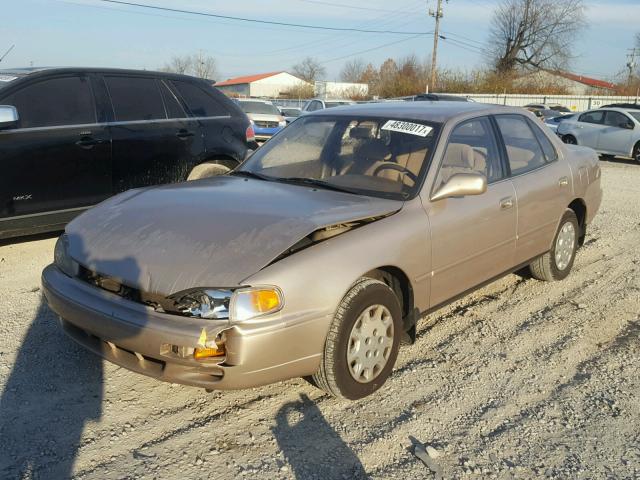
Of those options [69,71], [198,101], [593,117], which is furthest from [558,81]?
[69,71]

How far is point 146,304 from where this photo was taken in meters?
2.97

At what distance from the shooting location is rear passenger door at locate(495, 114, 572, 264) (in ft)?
15.3

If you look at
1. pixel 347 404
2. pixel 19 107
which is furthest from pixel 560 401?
pixel 19 107

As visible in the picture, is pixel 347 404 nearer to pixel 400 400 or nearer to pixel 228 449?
pixel 400 400

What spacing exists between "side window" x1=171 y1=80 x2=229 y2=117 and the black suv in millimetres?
13

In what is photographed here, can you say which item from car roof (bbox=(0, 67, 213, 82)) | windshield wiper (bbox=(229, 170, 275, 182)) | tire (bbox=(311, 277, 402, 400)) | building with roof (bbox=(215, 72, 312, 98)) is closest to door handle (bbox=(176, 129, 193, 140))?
car roof (bbox=(0, 67, 213, 82))

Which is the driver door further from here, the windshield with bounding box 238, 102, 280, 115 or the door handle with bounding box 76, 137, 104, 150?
the windshield with bounding box 238, 102, 280, 115

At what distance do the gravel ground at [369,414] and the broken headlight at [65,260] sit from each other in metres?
0.63

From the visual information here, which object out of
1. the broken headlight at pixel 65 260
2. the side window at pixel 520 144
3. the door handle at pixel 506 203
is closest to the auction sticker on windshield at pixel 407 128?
the door handle at pixel 506 203

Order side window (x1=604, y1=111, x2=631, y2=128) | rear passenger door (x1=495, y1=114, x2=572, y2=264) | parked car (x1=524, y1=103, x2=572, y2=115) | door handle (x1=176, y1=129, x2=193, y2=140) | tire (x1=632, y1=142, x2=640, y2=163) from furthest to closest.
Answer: parked car (x1=524, y1=103, x2=572, y2=115) < side window (x1=604, y1=111, x2=631, y2=128) < tire (x1=632, y1=142, x2=640, y2=163) < door handle (x1=176, y1=129, x2=193, y2=140) < rear passenger door (x1=495, y1=114, x2=572, y2=264)

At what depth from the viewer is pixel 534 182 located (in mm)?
4773

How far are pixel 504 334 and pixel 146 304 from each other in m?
2.64

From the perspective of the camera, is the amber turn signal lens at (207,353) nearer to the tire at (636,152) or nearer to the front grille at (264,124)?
the front grille at (264,124)

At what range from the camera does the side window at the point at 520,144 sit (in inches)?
185
